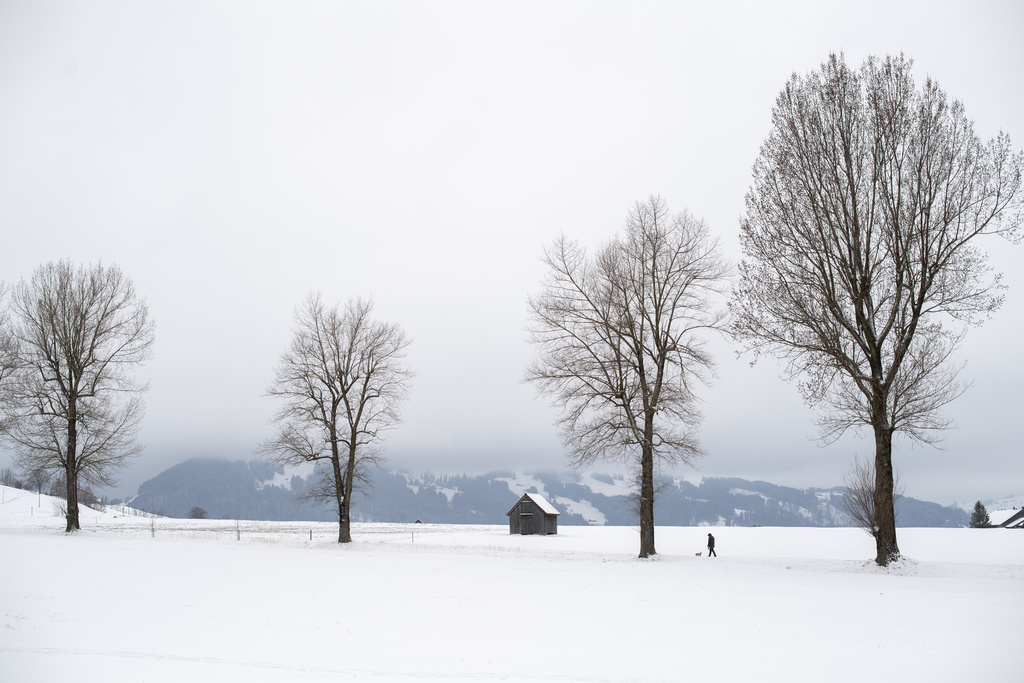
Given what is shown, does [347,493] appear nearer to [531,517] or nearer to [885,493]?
[885,493]

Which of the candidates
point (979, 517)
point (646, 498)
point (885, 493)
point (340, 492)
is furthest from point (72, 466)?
point (979, 517)

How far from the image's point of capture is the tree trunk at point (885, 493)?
2258cm

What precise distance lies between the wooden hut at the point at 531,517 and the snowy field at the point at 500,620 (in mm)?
41363

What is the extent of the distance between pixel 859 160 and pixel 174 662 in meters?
26.1

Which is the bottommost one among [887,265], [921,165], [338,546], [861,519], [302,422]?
[338,546]

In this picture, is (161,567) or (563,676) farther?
(161,567)

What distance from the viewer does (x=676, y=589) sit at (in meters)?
20.3

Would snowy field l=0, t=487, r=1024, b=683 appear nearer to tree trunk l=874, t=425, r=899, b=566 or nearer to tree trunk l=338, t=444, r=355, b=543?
tree trunk l=874, t=425, r=899, b=566

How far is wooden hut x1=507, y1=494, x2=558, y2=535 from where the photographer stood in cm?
6706

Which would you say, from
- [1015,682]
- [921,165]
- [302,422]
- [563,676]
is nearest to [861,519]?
[921,165]

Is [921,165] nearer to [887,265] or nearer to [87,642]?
[887,265]

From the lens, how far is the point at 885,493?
74.0 feet

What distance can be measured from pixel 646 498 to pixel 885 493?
9.23 metres

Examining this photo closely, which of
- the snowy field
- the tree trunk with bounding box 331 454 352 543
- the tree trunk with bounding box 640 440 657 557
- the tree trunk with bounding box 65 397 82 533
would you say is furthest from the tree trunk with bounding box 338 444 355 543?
the tree trunk with bounding box 640 440 657 557
